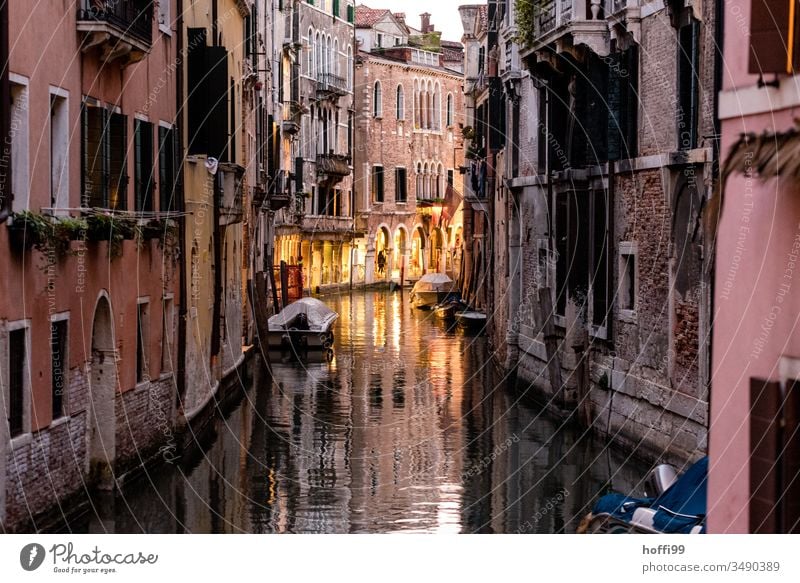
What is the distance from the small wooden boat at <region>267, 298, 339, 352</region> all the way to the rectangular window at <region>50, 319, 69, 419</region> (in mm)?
15522

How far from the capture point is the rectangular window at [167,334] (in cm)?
1548

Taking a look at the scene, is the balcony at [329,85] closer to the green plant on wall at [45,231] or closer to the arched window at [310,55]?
the arched window at [310,55]

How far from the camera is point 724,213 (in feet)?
24.4

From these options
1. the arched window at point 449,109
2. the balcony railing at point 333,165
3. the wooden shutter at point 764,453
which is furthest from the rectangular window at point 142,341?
the arched window at point 449,109

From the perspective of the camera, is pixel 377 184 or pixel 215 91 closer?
pixel 215 91

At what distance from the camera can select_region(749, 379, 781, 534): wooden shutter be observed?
7.07 m

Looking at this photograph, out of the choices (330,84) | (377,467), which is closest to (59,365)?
(377,467)

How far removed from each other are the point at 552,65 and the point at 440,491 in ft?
22.5

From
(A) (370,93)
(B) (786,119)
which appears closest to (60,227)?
(B) (786,119)

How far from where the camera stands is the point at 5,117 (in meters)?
9.65

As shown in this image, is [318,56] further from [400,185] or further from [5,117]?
[5,117]

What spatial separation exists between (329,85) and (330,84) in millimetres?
352

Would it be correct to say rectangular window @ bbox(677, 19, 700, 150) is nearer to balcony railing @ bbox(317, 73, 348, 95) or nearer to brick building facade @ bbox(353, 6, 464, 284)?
balcony railing @ bbox(317, 73, 348, 95)

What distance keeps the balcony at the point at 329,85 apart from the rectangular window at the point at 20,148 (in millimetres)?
34334
